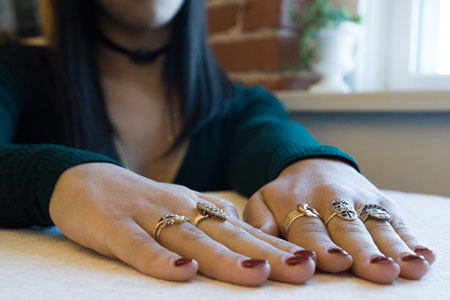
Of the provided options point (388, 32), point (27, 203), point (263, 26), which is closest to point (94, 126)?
point (27, 203)

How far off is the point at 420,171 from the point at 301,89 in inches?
17.4

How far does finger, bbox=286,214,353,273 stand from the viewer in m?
0.37

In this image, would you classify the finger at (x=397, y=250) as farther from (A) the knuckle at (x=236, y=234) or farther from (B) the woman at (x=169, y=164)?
(A) the knuckle at (x=236, y=234)

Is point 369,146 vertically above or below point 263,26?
below

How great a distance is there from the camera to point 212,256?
37 centimetres

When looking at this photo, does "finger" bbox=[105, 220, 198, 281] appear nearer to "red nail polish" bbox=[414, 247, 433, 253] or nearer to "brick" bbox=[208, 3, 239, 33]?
"red nail polish" bbox=[414, 247, 433, 253]

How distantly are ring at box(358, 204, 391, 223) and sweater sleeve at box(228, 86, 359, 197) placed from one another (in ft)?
0.45

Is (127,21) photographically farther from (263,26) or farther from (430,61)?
(430,61)

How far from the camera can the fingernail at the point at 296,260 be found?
35 centimetres

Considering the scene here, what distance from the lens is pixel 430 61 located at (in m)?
1.14

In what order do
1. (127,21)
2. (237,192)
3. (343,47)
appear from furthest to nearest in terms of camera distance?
1. (343,47)
2. (127,21)
3. (237,192)

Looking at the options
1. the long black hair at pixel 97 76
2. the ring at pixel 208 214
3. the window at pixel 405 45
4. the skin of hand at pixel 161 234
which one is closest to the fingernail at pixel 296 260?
the skin of hand at pixel 161 234

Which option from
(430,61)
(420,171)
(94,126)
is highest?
(430,61)

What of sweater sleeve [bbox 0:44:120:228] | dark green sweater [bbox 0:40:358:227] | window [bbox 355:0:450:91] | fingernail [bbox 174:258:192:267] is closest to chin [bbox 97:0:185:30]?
dark green sweater [bbox 0:40:358:227]
